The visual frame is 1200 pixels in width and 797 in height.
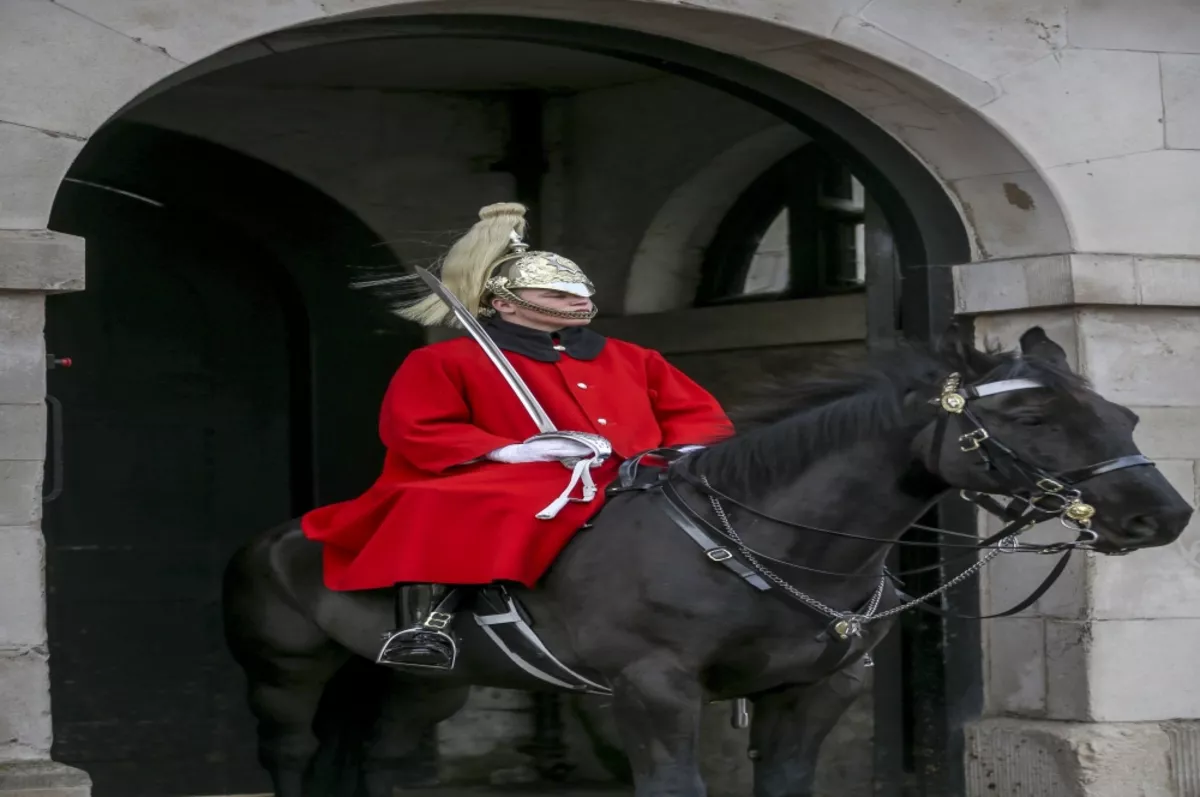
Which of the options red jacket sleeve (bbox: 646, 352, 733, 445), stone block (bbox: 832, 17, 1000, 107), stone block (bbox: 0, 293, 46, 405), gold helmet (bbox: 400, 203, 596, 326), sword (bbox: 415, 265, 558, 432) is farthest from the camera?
stone block (bbox: 832, 17, 1000, 107)

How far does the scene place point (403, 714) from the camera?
6.36 metres

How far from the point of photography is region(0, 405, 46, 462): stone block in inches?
200

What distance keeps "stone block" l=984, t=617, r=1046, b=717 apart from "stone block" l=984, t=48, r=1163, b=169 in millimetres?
1403

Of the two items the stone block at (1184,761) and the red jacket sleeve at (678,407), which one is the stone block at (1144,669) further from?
the red jacket sleeve at (678,407)

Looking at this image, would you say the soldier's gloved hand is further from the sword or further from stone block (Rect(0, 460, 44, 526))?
stone block (Rect(0, 460, 44, 526))

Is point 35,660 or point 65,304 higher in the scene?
point 65,304

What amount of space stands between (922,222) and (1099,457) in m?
2.19

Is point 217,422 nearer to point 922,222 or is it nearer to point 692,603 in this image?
point 922,222

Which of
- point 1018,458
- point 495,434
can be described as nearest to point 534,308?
point 495,434

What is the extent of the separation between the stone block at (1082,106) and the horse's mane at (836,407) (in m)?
1.51

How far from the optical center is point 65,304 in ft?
25.9

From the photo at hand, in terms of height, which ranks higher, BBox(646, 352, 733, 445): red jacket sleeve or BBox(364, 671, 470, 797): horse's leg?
BBox(646, 352, 733, 445): red jacket sleeve

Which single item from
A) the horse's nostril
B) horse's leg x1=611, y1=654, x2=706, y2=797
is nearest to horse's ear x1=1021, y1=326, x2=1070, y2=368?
the horse's nostril

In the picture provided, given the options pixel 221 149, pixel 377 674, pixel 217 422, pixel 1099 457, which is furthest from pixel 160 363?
pixel 1099 457
